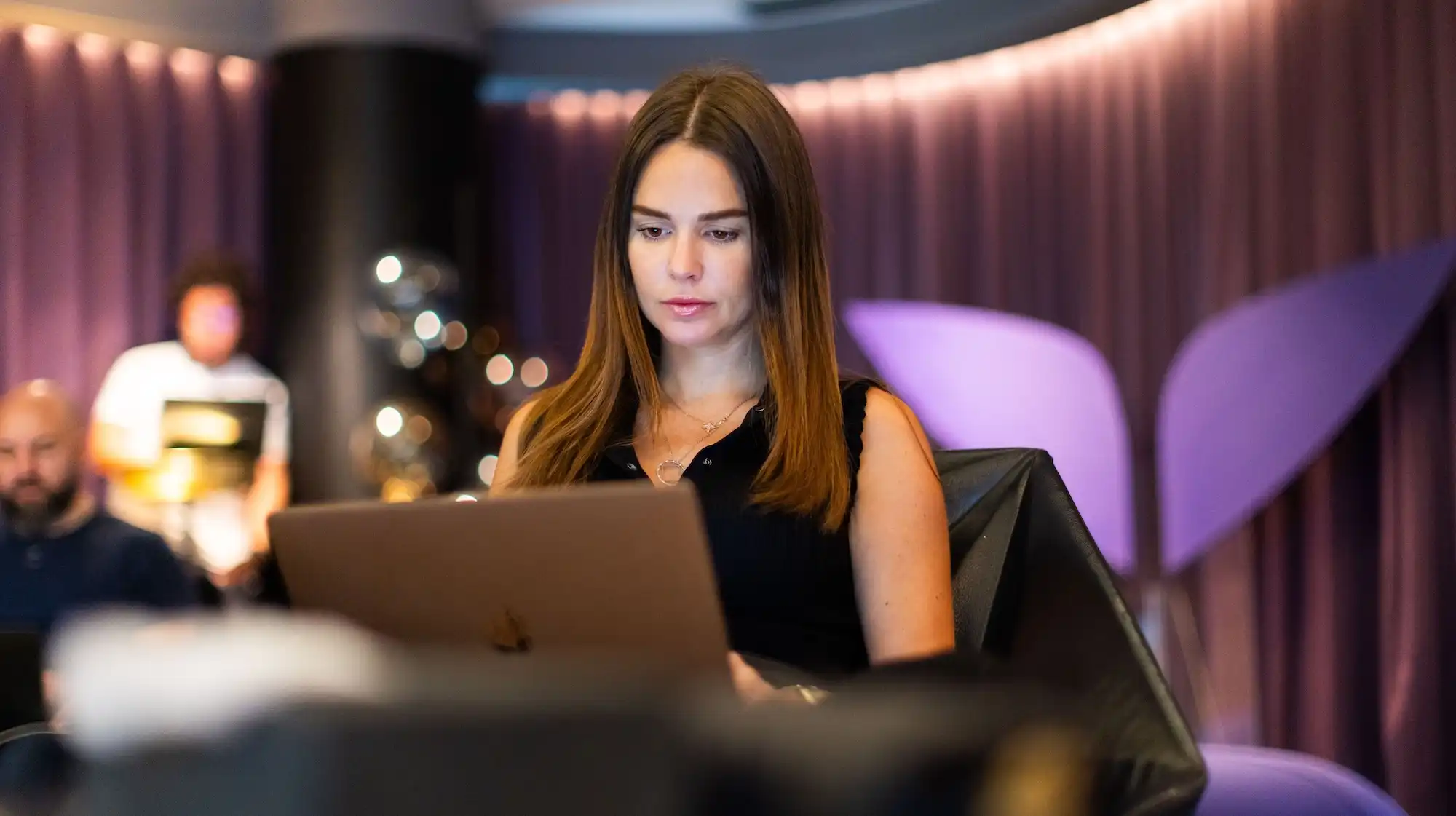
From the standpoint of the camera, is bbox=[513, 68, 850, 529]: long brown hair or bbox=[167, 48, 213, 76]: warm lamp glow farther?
bbox=[167, 48, 213, 76]: warm lamp glow

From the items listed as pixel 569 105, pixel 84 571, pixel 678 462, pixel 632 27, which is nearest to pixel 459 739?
pixel 678 462

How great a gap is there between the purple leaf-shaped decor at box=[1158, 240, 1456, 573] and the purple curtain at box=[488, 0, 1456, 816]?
0.49ft

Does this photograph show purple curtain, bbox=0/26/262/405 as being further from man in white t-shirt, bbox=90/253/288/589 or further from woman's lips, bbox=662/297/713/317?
woman's lips, bbox=662/297/713/317

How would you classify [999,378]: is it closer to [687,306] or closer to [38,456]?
[38,456]

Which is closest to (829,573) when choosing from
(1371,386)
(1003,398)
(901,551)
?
(901,551)

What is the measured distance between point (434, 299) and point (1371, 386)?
115 inches

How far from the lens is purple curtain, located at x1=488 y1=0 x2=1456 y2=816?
11.7 feet

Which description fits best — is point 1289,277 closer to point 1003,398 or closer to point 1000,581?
point 1003,398

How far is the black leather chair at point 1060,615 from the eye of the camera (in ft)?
3.13

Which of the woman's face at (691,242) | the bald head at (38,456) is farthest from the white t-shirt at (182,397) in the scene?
the woman's face at (691,242)

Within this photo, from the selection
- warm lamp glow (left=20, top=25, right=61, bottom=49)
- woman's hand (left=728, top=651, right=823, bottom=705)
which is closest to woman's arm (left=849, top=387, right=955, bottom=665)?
woman's hand (left=728, top=651, right=823, bottom=705)

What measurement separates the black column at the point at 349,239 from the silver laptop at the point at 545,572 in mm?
3916

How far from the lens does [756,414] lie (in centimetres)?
161

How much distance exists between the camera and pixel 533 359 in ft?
17.7
